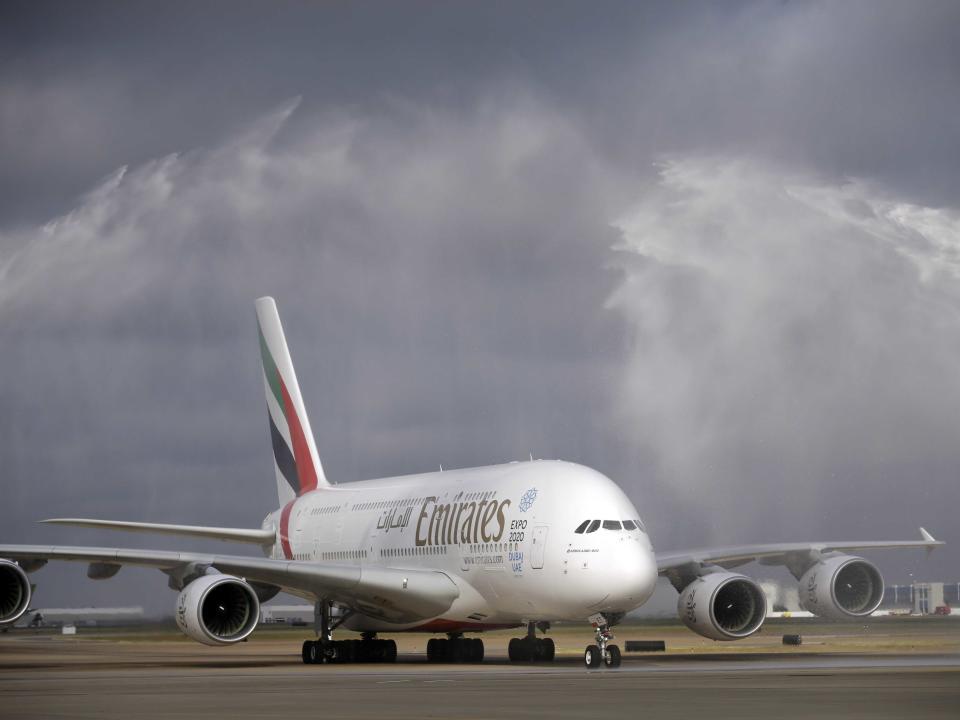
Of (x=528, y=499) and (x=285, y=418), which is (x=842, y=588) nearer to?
(x=528, y=499)

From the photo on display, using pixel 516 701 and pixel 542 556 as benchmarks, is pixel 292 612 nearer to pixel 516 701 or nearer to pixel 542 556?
pixel 542 556

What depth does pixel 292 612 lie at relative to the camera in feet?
228

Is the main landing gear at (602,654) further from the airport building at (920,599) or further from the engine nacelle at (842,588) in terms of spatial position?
the airport building at (920,599)

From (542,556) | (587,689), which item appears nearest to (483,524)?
(542,556)

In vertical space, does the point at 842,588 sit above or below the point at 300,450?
below

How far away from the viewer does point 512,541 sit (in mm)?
33062

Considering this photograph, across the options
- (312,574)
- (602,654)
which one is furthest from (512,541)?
(312,574)

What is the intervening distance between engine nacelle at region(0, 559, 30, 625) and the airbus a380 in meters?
0.03

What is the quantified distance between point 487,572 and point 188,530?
10645 mm

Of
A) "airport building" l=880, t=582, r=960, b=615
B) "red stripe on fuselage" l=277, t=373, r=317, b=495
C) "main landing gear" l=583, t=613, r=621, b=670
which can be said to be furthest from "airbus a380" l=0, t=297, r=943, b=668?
"airport building" l=880, t=582, r=960, b=615

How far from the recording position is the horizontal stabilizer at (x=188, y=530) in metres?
37.1

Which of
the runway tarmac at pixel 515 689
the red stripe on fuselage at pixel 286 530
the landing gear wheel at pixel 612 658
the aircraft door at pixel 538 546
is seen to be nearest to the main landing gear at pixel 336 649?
the runway tarmac at pixel 515 689

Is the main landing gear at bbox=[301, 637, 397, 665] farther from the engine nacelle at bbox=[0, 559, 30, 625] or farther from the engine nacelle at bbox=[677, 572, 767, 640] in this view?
the engine nacelle at bbox=[677, 572, 767, 640]

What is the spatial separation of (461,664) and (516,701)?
16.2 m
